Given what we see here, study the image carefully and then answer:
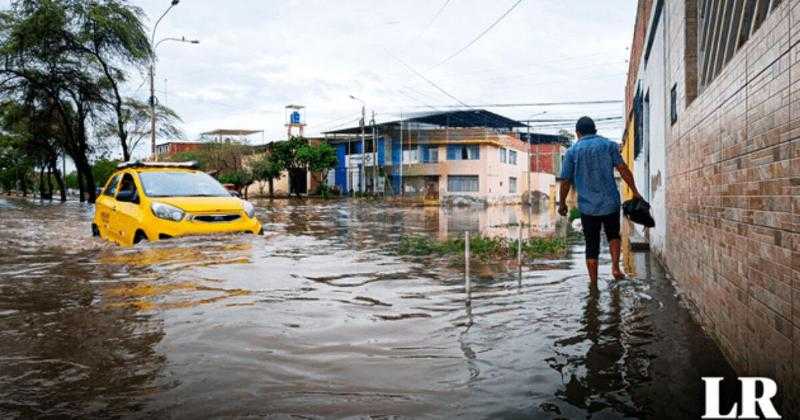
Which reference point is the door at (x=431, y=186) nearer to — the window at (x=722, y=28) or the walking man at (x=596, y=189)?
the walking man at (x=596, y=189)

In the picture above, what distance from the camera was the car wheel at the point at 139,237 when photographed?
10.2 meters

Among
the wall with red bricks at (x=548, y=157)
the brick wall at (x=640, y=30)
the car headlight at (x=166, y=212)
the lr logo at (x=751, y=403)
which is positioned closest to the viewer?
the lr logo at (x=751, y=403)

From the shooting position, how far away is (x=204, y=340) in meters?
4.61

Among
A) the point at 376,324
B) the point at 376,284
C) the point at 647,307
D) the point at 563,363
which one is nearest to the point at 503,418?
the point at 563,363

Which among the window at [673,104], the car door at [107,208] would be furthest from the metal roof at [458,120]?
the window at [673,104]

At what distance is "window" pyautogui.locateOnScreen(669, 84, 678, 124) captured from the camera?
730cm

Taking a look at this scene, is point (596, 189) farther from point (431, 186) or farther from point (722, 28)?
point (431, 186)

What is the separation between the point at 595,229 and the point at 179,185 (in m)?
7.18

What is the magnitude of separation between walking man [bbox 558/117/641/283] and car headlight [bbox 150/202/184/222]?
5.95m

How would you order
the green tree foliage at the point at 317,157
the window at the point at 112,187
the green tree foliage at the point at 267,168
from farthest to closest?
1. the green tree foliage at the point at 267,168
2. the green tree foliage at the point at 317,157
3. the window at the point at 112,187

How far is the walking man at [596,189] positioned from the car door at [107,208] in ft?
26.3

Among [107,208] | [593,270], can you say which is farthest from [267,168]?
[593,270]

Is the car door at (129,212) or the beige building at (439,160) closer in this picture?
the car door at (129,212)

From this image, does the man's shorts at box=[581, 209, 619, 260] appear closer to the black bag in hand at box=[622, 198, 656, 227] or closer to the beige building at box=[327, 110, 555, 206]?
the black bag in hand at box=[622, 198, 656, 227]
